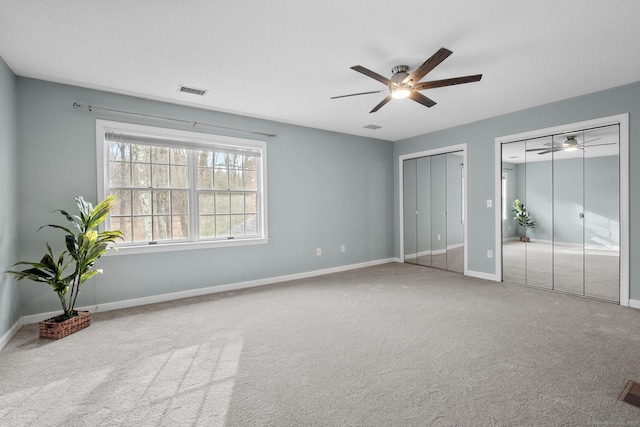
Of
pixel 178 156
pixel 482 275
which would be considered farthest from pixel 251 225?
pixel 482 275

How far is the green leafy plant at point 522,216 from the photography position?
4.52 metres

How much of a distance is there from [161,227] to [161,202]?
33cm

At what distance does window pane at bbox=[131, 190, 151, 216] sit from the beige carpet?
3.95ft

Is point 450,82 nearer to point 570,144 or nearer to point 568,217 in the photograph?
point 570,144

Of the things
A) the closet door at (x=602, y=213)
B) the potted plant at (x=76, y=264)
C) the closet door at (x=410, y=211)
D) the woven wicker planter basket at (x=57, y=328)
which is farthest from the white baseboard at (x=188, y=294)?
the closet door at (x=602, y=213)

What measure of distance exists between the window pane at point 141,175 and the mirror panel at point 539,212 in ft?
17.2

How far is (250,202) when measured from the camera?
471 centimetres

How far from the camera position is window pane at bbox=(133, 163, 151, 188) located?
382 centimetres

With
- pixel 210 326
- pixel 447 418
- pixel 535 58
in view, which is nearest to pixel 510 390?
pixel 447 418

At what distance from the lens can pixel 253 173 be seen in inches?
186

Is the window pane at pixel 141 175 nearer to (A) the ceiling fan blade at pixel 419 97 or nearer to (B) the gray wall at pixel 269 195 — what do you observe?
(B) the gray wall at pixel 269 195

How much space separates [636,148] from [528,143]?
113 cm

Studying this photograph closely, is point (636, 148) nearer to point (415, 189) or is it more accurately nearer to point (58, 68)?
point (415, 189)

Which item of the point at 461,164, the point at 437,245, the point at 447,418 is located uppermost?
the point at 461,164
